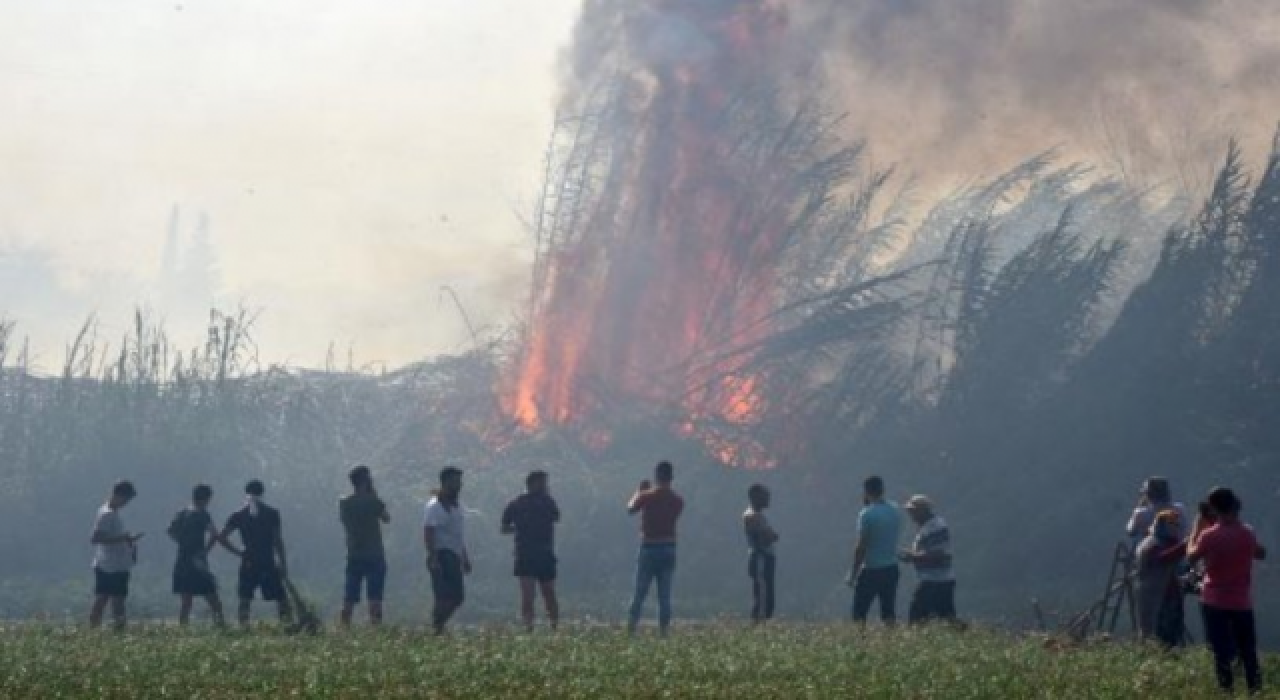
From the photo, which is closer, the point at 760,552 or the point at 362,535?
the point at 362,535

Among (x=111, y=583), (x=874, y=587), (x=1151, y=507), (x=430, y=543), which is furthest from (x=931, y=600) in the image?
(x=111, y=583)

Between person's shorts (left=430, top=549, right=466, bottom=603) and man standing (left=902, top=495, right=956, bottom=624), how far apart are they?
195 inches

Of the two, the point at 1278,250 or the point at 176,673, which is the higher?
the point at 1278,250

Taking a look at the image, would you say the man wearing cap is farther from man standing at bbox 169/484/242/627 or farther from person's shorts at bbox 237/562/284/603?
man standing at bbox 169/484/242/627

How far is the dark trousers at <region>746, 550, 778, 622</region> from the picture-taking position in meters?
21.8

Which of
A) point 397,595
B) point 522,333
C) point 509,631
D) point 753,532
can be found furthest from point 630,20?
point 509,631

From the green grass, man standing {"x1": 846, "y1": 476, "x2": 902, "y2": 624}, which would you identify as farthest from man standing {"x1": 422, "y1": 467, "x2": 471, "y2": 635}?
man standing {"x1": 846, "y1": 476, "x2": 902, "y2": 624}

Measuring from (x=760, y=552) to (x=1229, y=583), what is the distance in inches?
342

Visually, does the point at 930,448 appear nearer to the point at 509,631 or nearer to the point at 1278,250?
the point at 1278,250

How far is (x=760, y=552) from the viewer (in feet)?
71.6

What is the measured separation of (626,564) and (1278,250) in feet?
46.6

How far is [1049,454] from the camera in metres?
35.0

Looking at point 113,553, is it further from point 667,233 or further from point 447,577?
point 667,233

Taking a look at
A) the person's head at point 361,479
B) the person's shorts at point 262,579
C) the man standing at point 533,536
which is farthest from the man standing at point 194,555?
the man standing at point 533,536
